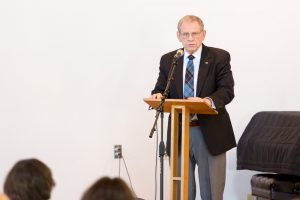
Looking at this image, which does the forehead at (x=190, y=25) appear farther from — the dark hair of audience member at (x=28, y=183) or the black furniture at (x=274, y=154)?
the dark hair of audience member at (x=28, y=183)

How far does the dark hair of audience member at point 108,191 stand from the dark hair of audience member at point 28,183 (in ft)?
1.09

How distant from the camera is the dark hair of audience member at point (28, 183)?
211 centimetres

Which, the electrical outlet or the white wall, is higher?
the white wall

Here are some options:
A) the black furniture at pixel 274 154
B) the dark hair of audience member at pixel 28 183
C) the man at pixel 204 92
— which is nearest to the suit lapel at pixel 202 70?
the man at pixel 204 92

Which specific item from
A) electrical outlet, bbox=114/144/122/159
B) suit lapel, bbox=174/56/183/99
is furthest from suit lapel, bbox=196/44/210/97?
electrical outlet, bbox=114/144/122/159

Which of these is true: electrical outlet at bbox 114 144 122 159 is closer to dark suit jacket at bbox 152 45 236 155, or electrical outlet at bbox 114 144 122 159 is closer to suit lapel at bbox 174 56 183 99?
dark suit jacket at bbox 152 45 236 155

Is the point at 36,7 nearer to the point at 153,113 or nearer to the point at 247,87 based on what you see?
the point at 153,113

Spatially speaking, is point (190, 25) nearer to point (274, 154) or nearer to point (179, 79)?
point (179, 79)

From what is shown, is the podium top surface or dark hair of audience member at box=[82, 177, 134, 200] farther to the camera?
the podium top surface

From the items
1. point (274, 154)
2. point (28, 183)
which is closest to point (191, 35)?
point (274, 154)

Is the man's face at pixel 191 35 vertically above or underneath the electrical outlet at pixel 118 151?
above

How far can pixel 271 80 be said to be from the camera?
5.99m

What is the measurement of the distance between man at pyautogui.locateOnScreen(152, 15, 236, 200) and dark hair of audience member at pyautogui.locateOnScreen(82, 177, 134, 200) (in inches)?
89.7

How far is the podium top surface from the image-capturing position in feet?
12.5
